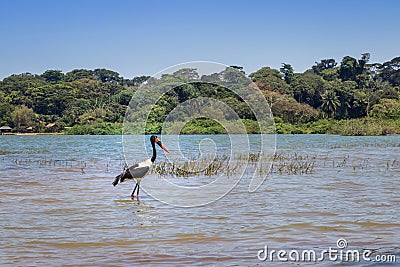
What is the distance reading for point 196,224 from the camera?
9336 mm

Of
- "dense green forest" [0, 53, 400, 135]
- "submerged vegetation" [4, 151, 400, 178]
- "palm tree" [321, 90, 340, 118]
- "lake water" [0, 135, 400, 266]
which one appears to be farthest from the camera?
"palm tree" [321, 90, 340, 118]

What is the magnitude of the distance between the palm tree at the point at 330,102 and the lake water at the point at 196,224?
201 ft

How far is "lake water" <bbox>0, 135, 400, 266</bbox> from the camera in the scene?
23.9 feet

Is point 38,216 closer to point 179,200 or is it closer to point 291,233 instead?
point 179,200

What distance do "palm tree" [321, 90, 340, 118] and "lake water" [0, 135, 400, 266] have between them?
6137 centimetres

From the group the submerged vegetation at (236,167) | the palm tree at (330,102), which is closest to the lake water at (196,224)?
the submerged vegetation at (236,167)

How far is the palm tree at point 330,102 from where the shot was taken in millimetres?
75438

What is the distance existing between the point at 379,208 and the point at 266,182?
16.2ft

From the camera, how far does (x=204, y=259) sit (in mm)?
7023

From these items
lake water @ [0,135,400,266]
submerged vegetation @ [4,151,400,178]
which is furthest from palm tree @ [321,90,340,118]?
lake water @ [0,135,400,266]

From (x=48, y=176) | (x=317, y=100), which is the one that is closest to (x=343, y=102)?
(x=317, y=100)

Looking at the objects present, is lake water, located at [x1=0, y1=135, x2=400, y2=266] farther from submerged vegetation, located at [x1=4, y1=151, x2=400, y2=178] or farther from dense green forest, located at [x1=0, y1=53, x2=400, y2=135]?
dense green forest, located at [x1=0, y1=53, x2=400, y2=135]

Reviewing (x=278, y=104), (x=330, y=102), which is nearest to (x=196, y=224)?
(x=278, y=104)

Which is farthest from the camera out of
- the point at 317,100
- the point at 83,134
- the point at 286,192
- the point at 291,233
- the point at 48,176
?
the point at 317,100
